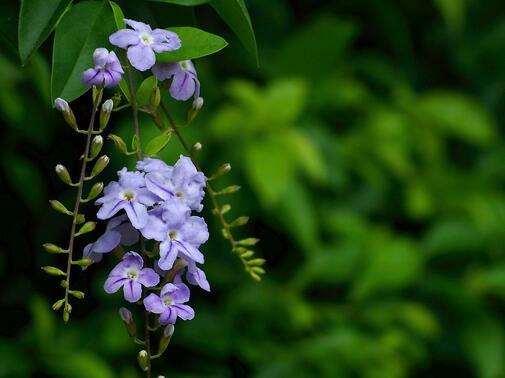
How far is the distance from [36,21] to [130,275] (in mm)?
247

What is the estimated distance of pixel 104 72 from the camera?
2.58 ft

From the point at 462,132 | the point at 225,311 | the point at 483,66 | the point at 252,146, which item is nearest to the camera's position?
the point at 252,146

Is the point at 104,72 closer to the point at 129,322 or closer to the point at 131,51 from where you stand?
the point at 131,51

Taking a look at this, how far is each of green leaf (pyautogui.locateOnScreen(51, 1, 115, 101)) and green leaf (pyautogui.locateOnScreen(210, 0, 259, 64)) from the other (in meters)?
0.10

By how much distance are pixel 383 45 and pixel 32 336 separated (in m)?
1.16

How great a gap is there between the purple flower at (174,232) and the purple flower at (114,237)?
3 centimetres

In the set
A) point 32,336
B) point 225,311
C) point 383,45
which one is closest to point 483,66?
point 383,45

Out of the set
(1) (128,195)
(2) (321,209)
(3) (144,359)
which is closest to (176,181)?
(1) (128,195)

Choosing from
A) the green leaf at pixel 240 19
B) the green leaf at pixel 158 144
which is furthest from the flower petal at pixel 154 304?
the green leaf at pixel 240 19

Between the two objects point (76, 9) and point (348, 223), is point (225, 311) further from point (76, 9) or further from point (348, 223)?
point (76, 9)

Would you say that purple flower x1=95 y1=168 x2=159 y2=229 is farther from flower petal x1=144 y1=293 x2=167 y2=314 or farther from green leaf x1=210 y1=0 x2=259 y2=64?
green leaf x1=210 y1=0 x2=259 y2=64

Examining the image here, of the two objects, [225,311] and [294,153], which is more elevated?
[294,153]

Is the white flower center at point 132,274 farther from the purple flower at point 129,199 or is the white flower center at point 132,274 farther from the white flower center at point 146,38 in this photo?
the white flower center at point 146,38

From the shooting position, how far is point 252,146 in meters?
2.02
